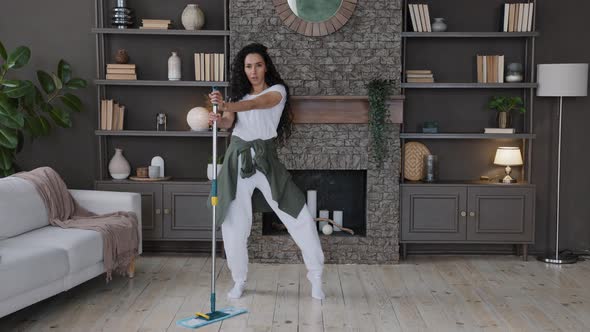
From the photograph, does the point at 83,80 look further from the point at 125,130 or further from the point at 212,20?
the point at 212,20

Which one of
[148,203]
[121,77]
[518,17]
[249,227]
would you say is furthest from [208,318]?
[518,17]

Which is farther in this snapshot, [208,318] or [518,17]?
[518,17]

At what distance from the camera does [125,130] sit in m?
5.82

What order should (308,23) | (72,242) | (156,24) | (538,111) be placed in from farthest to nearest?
(538,111)
(156,24)
(308,23)
(72,242)

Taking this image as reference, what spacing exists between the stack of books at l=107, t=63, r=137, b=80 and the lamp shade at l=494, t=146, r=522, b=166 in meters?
3.04

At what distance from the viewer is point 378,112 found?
550cm

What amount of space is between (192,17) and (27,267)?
2653 mm

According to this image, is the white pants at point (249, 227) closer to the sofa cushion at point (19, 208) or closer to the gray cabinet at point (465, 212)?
the sofa cushion at point (19, 208)

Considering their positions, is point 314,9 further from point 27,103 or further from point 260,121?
point 27,103

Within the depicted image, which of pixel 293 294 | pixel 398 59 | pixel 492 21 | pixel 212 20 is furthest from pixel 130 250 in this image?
pixel 492 21

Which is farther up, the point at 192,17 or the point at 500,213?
the point at 192,17

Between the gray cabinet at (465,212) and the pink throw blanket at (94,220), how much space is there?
2.18m

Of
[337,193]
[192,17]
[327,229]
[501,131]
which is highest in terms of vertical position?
[192,17]

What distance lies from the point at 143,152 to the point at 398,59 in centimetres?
230
